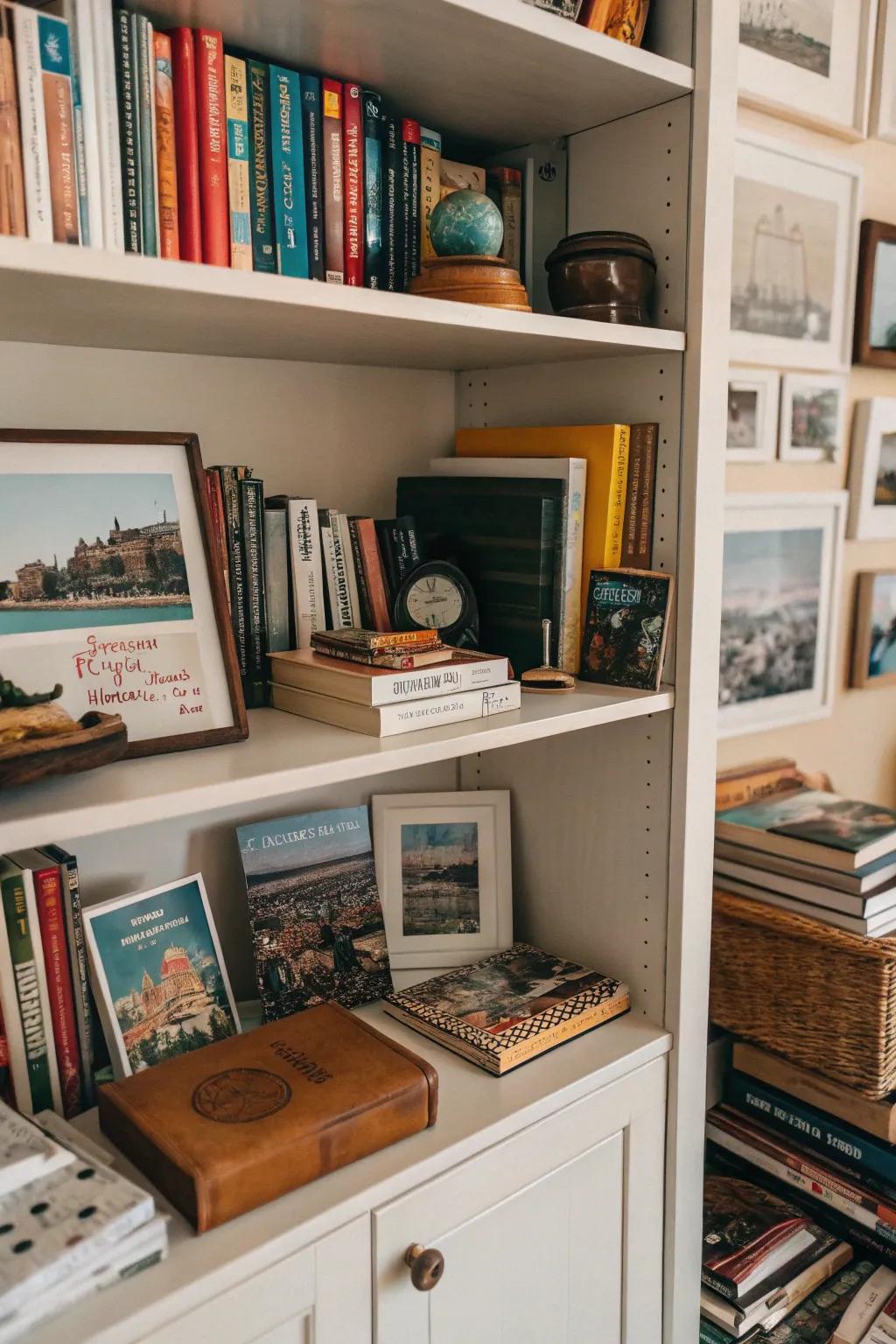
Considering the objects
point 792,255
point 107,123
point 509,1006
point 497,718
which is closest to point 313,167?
point 107,123

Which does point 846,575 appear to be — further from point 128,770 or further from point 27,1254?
point 27,1254

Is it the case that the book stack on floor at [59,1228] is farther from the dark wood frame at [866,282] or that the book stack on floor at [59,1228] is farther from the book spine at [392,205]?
the dark wood frame at [866,282]

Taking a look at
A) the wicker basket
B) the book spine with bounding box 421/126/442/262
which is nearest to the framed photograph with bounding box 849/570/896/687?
the wicker basket

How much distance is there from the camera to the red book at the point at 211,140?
89cm

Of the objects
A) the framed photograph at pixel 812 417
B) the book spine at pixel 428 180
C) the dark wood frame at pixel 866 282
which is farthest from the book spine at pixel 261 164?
the dark wood frame at pixel 866 282

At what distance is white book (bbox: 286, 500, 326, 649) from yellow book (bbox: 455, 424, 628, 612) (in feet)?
1.00

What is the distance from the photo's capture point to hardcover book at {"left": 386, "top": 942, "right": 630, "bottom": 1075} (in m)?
1.16

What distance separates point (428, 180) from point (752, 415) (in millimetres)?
862

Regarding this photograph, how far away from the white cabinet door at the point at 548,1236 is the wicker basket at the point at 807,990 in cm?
44

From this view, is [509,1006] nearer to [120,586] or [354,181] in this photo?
[120,586]

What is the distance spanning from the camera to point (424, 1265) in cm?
97

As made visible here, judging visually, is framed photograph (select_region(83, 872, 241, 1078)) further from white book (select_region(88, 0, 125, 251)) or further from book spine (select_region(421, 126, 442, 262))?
book spine (select_region(421, 126, 442, 262))

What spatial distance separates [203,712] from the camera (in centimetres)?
100

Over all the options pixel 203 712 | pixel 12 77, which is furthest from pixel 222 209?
pixel 203 712
